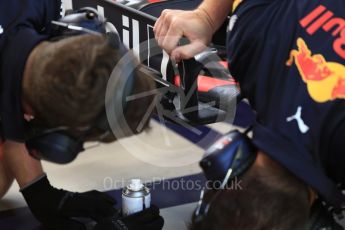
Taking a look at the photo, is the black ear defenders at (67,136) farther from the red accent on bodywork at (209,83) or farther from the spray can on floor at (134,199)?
the red accent on bodywork at (209,83)

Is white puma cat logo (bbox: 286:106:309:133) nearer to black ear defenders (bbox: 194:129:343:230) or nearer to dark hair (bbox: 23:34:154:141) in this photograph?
black ear defenders (bbox: 194:129:343:230)

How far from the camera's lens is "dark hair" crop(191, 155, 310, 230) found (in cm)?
87

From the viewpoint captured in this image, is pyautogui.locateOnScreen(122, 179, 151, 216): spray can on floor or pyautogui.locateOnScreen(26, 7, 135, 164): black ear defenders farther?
pyautogui.locateOnScreen(122, 179, 151, 216): spray can on floor

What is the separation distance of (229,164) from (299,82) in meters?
0.18

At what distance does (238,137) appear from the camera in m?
0.91

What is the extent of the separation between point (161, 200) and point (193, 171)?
0.22 metres

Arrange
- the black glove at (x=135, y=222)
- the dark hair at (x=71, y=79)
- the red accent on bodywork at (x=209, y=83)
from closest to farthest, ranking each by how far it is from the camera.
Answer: the dark hair at (x=71, y=79), the black glove at (x=135, y=222), the red accent on bodywork at (x=209, y=83)

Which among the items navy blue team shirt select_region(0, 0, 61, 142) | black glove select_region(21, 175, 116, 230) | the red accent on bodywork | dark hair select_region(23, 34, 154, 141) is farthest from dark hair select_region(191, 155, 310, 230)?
the red accent on bodywork

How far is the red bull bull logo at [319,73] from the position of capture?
0.88 m

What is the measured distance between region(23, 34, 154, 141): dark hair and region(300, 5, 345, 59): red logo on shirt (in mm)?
333

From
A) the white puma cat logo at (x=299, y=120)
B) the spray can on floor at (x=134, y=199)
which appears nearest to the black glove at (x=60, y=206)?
the spray can on floor at (x=134, y=199)

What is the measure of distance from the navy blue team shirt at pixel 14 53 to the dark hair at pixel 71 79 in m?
0.03

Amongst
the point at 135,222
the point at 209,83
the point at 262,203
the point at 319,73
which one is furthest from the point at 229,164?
the point at 209,83

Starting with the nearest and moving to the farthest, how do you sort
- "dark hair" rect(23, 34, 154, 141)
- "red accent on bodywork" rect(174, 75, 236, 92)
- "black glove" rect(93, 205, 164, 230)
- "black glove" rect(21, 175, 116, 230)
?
1. "dark hair" rect(23, 34, 154, 141)
2. "black glove" rect(93, 205, 164, 230)
3. "black glove" rect(21, 175, 116, 230)
4. "red accent on bodywork" rect(174, 75, 236, 92)
